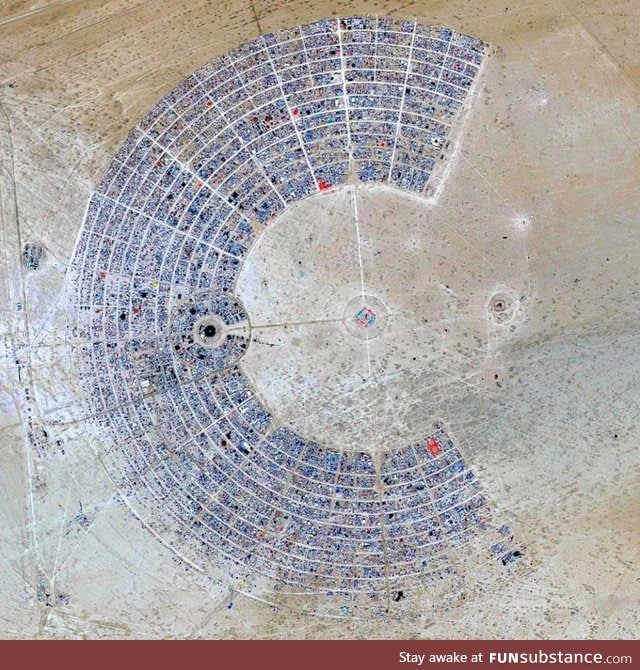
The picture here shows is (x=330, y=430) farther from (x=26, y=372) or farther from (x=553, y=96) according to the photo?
(x=553, y=96)

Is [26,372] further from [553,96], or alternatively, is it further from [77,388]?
[553,96]

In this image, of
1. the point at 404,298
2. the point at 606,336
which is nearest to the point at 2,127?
the point at 404,298

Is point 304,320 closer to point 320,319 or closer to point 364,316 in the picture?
point 320,319

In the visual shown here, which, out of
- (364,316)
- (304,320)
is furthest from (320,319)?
(364,316)

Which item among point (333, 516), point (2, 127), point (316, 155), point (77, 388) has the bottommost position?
point (333, 516)

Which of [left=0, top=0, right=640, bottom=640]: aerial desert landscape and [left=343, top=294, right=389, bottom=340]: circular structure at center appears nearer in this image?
[left=0, top=0, right=640, bottom=640]: aerial desert landscape

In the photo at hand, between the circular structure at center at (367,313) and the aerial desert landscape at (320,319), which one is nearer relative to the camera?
the aerial desert landscape at (320,319)

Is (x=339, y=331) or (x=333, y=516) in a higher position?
(x=339, y=331)

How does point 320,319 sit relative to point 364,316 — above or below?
above
